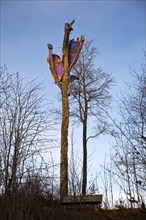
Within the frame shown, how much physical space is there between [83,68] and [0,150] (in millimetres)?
10074

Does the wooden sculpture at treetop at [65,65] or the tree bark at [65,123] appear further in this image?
the wooden sculpture at treetop at [65,65]

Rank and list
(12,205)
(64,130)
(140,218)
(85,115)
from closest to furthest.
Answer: (12,205), (140,218), (64,130), (85,115)

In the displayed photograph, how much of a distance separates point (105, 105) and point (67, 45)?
149 inches

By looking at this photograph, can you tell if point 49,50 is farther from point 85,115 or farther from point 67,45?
point 85,115

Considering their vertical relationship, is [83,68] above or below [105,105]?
above

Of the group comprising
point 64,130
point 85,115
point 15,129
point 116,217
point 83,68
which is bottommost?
point 116,217

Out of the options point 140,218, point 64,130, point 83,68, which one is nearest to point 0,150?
point 140,218

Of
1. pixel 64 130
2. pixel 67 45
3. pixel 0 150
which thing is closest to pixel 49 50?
pixel 67 45

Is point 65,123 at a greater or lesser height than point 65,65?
lesser

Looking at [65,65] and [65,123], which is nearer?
[65,123]

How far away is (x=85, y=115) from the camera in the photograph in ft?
39.0

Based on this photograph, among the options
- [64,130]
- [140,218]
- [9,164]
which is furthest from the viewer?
[64,130]

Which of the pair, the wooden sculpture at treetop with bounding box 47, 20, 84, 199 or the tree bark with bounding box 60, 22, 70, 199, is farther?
the wooden sculpture at treetop with bounding box 47, 20, 84, 199

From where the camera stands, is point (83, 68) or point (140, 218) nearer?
point (140, 218)
